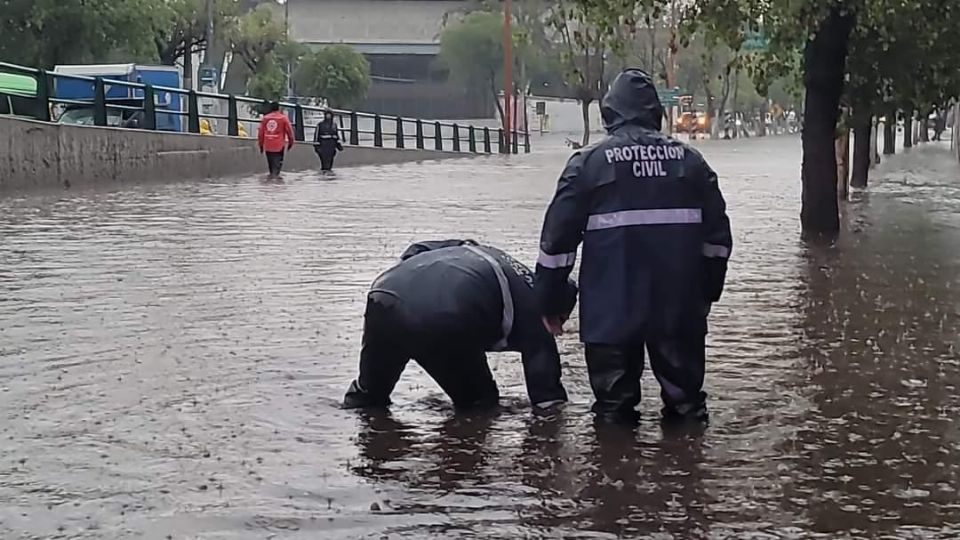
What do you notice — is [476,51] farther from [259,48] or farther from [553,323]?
[553,323]

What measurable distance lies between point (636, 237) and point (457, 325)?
0.82m

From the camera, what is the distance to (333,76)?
225 ft

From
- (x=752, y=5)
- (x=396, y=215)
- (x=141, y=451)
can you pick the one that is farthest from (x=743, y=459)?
(x=396, y=215)

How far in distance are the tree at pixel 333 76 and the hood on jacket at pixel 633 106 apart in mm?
63440

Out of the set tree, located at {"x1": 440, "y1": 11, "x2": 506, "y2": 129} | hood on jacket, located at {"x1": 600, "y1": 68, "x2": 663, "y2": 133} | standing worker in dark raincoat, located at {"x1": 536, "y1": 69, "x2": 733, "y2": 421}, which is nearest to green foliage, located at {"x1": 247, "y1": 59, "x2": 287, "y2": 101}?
tree, located at {"x1": 440, "y1": 11, "x2": 506, "y2": 129}

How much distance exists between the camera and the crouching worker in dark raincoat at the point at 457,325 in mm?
5949

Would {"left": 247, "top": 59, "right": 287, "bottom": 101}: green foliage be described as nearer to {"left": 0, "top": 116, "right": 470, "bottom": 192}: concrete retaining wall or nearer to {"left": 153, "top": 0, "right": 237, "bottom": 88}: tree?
{"left": 153, "top": 0, "right": 237, "bottom": 88}: tree

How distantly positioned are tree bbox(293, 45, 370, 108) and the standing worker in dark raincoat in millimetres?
63644

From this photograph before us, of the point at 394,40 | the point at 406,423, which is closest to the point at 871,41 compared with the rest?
the point at 406,423

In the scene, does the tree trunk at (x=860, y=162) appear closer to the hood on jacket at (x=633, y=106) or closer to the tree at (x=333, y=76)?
the hood on jacket at (x=633, y=106)

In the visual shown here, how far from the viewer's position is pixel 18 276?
1076 cm

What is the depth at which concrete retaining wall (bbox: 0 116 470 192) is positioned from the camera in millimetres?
19984

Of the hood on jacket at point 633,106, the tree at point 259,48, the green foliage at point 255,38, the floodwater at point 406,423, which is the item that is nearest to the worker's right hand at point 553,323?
the floodwater at point 406,423

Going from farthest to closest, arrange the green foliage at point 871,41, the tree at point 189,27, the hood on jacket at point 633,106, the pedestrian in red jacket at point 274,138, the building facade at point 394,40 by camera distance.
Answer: the building facade at point 394,40 → the tree at point 189,27 → the pedestrian in red jacket at point 274,138 → the green foliage at point 871,41 → the hood on jacket at point 633,106
